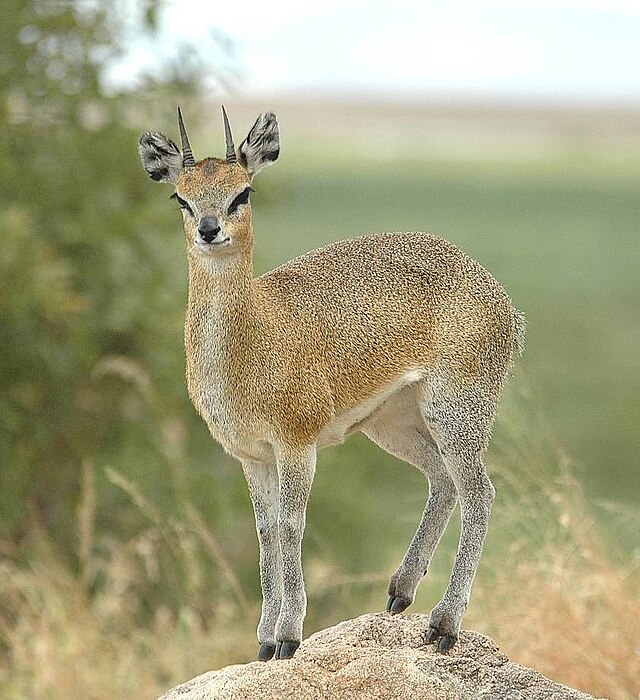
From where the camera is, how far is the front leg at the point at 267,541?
256 inches

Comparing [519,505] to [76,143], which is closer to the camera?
[519,505]

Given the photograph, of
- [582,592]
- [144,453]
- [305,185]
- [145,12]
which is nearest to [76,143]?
[145,12]

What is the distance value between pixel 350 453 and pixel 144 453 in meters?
2.51

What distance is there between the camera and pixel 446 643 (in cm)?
668

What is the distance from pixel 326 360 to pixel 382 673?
1357 millimetres

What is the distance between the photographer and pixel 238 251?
6.10 meters

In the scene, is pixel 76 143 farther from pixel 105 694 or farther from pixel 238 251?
pixel 238 251

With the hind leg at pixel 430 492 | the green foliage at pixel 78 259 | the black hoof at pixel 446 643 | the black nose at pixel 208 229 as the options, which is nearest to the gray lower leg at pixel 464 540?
the black hoof at pixel 446 643

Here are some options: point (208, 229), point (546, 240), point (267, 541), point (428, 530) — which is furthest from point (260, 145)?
point (546, 240)

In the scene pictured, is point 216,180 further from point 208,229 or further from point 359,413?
point 359,413

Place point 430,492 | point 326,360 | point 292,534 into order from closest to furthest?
1. point 292,534
2. point 326,360
3. point 430,492

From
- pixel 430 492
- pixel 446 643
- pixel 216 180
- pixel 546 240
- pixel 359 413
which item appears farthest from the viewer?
pixel 546 240

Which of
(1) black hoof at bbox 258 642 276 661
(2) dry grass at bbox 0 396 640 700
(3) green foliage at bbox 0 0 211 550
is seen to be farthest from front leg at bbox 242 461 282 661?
(3) green foliage at bbox 0 0 211 550

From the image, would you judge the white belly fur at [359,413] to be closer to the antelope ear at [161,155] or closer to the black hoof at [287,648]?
the black hoof at [287,648]
